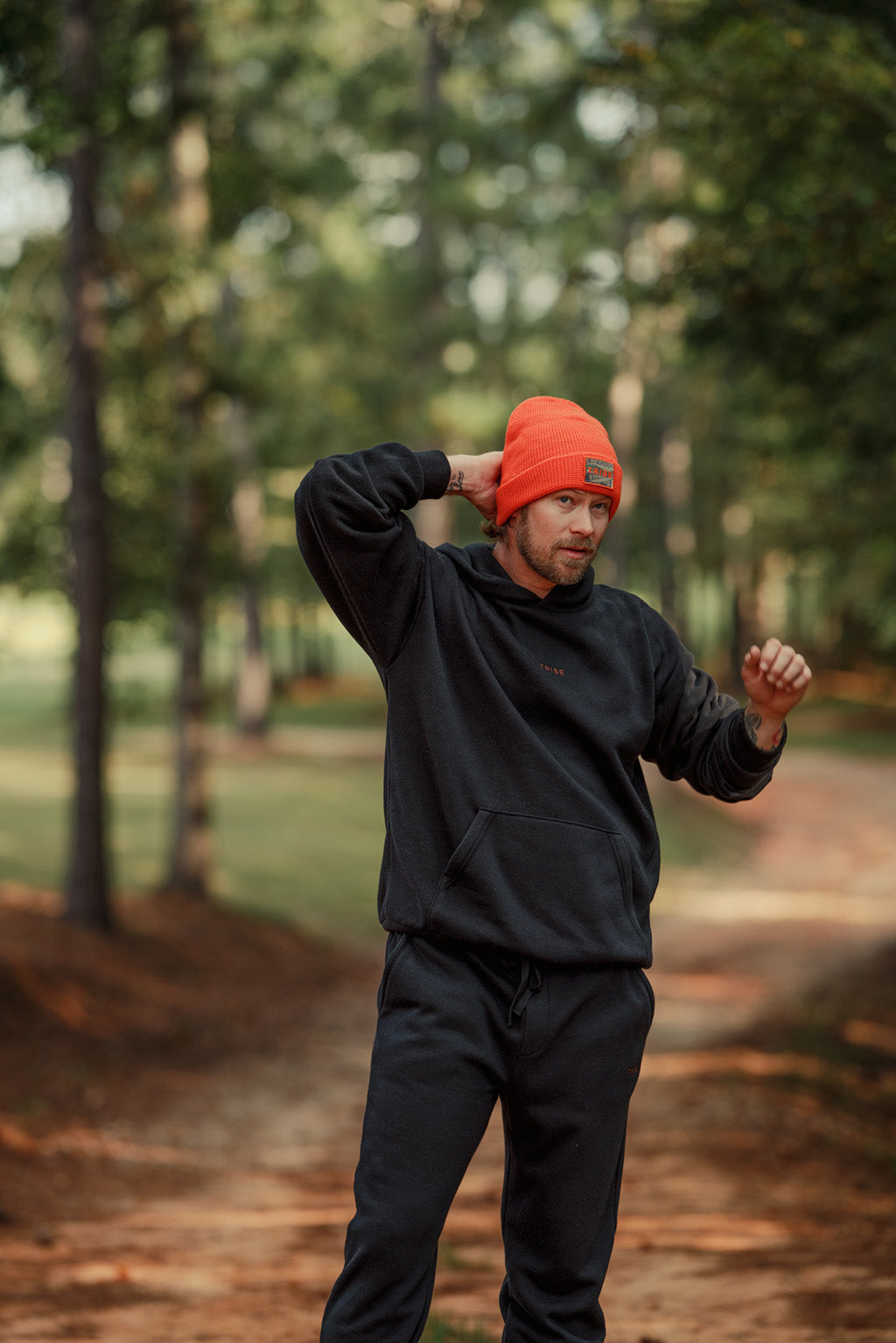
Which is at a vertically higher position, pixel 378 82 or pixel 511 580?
pixel 378 82

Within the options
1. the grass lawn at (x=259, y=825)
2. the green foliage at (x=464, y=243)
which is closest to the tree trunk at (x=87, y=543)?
the green foliage at (x=464, y=243)

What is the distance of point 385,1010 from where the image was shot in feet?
9.66

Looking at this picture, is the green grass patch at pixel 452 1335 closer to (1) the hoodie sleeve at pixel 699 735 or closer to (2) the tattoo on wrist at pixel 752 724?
(1) the hoodie sleeve at pixel 699 735

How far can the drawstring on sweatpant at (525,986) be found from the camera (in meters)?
2.85

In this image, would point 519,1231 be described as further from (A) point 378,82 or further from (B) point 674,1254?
(A) point 378,82

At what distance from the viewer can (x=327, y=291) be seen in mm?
27391

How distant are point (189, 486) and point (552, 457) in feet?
32.3

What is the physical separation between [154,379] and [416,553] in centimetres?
1037

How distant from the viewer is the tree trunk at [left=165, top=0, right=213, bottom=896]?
1230 cm

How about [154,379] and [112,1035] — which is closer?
[112,1035]

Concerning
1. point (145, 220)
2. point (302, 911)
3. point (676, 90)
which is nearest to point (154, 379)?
point (145, 220)

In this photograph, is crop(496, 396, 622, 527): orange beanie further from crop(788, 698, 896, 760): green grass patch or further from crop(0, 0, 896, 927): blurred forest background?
crop(788, 698, 896, 760): green grass patch

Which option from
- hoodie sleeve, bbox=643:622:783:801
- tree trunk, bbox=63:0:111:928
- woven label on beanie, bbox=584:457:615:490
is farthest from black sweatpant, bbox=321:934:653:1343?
tree trunk, bbox=63:0:111:928

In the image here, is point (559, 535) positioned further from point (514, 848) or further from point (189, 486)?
point (189, 486)
